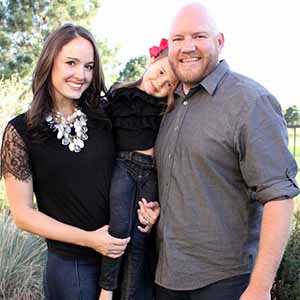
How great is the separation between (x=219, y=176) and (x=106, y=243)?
0.67 meters

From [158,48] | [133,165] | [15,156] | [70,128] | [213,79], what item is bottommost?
[133,165]

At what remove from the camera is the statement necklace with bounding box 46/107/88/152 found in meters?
2.51

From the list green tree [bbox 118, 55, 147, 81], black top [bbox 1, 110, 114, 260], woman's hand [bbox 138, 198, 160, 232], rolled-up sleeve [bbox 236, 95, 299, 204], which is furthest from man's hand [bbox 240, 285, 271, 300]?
green tree [bbox 118, 55, 147, 81]

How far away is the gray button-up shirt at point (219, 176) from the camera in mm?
2117

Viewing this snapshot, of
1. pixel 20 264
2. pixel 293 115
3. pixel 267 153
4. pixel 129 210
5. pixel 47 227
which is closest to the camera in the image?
pixel 267 153

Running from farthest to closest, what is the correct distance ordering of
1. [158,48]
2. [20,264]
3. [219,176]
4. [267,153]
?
[20,264] → [158,48] → [219,176] → [267,153]

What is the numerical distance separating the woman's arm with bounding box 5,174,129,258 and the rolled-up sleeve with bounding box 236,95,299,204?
795 millimetres

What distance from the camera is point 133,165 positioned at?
8.57 feet

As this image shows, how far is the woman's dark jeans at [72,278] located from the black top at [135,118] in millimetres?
636

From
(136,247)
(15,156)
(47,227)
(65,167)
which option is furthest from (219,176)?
(15,156)

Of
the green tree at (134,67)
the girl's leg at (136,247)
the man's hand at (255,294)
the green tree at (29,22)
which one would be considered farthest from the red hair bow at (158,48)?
the green tree at (134,67)

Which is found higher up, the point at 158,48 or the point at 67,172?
the point at 158,48

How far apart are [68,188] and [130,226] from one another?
38cm

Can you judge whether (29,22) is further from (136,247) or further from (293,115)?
(136,247)
